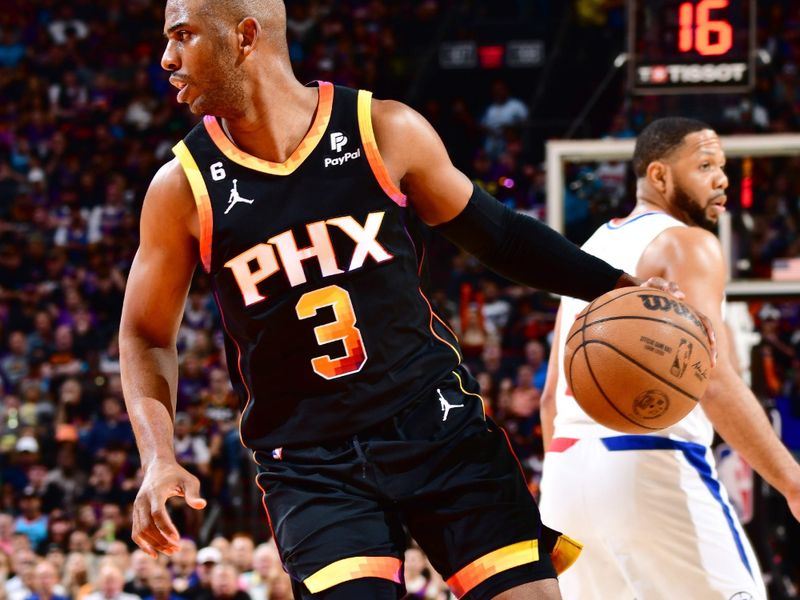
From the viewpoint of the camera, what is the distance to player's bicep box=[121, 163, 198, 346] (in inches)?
118

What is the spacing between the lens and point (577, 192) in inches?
344

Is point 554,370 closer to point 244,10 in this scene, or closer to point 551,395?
point 551,395

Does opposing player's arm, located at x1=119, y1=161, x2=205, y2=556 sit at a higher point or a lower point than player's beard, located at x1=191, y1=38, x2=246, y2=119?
lower

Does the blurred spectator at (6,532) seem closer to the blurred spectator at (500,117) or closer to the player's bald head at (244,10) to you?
the blurred spectator at (500,117)

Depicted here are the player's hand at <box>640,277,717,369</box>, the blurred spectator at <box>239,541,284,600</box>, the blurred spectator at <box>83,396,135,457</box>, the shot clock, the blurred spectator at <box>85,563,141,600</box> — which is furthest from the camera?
the blurred spectator at <box>83,396,135,457</box>

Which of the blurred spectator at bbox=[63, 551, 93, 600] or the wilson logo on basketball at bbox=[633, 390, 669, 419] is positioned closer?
the wilson logo on basketball at bbox=[633, 390, 669, 419]

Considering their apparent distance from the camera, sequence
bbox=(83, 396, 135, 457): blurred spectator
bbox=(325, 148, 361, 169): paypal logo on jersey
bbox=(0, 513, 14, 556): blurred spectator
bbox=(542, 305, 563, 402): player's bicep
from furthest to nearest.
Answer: bbox=(83, 396, 135, 457): blurred spectator → bbox=(0, 513, 14, 556): blurred spectator → bbox=(542, 305, 563, 402): player's bicep → bbox=(325, 148, 361, 169): paypal logo on jersey

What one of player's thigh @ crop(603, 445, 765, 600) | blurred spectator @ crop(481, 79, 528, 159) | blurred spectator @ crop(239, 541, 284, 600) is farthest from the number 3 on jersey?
blurred spectator @ crop(481, 79, 528, 159)

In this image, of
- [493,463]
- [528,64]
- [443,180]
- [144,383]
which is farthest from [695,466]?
[528,64]

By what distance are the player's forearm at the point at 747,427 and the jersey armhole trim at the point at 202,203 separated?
1.58 m

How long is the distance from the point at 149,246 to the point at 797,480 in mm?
1963

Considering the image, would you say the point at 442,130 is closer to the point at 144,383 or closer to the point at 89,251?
the point at 89,251

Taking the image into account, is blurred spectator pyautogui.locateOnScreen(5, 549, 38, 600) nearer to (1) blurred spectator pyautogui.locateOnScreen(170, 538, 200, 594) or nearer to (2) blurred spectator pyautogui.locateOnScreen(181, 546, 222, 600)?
(1) blurred spectator pyautogui.locateOnScreen(170, 538, 200, 594)

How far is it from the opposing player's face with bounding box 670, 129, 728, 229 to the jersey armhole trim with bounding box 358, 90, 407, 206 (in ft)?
4.74
